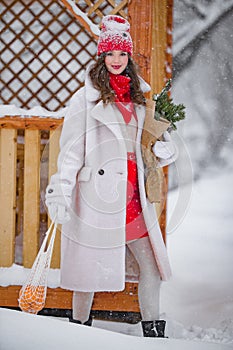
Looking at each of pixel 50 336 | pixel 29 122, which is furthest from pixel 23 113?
pixel 50 336

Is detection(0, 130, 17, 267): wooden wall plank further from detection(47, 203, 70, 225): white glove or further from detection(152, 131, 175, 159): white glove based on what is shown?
detection(152, 131, 175, 159): white glove

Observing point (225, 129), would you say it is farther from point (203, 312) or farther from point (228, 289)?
point (203, 312)

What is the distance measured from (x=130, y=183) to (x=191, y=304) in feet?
5.63

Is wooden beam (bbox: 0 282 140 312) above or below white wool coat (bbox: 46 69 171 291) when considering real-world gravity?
below

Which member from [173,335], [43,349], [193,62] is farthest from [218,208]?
[43,349]

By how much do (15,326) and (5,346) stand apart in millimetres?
91

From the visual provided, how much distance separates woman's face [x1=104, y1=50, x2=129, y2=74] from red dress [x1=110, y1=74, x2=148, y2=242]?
0.10ft

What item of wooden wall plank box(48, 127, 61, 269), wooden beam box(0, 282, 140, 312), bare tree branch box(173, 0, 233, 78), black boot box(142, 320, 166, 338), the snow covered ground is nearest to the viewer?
the snow covered ground

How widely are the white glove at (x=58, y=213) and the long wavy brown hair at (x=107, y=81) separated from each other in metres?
0.48

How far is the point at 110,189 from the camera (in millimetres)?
2594

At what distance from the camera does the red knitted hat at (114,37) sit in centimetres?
258

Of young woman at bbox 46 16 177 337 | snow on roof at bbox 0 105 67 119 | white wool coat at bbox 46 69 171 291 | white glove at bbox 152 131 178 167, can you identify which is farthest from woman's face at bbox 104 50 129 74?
snow on roof at bbox 0 105 67 119

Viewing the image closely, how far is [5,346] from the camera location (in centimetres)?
156

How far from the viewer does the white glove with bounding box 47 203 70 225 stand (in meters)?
2.46
